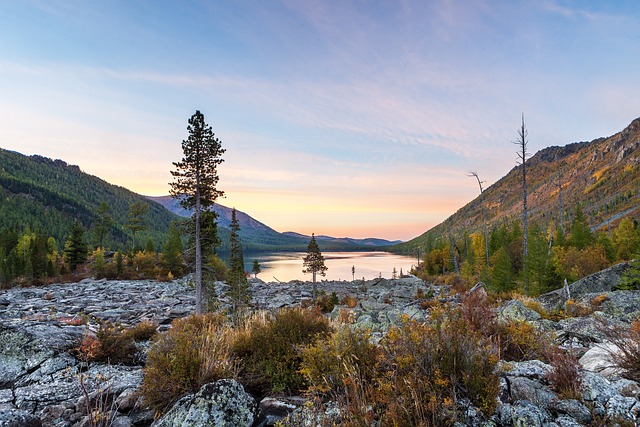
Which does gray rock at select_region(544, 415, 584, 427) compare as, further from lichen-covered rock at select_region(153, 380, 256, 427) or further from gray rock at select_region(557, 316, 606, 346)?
gray rock at select_region(557, 316, 606, 346)

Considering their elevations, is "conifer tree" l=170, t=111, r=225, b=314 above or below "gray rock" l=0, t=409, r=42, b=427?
above

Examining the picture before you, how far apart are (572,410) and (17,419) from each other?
685cm

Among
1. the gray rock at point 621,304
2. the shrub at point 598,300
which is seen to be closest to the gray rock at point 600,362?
the gray rock at point 621,304

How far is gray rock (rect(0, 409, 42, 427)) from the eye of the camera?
3.94 metres

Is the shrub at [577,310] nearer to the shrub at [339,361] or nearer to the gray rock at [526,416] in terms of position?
the gray rock at [526,416]

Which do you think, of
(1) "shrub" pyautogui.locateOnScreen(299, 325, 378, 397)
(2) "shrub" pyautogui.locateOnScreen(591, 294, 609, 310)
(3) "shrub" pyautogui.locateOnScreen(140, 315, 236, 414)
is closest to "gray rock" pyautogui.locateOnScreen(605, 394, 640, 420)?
(1) "shrub" pyautogui.locateOnScreen(299, 325, 378, 397)

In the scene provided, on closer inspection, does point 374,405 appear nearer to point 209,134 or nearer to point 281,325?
point 281,325

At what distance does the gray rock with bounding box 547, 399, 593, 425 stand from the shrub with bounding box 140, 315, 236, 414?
4320mm

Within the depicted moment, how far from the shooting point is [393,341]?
4.37m

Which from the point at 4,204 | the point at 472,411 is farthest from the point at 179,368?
the point at 4,204

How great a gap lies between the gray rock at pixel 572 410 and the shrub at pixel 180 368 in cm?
432

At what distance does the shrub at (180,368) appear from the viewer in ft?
14.7

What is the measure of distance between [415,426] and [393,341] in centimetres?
132

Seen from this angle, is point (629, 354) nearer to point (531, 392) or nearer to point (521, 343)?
point (521, 343)
